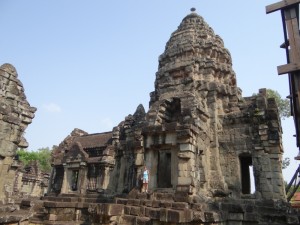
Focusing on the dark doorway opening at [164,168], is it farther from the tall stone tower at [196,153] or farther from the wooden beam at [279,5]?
the wooden beam at [279,5]

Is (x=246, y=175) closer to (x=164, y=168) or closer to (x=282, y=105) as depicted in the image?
(x=164, y=168)

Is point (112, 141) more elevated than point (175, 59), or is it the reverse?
point (175, 59)

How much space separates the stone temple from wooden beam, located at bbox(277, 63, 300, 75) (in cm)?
392

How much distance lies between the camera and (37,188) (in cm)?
2528

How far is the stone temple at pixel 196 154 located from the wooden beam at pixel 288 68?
3.92 meters

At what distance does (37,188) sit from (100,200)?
1532cm

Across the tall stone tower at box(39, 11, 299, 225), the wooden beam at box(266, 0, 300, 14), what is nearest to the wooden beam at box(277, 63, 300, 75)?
the wooden beam at box(266, 0, 300, 14)

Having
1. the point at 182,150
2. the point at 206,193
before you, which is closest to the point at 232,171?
the point at 206,193

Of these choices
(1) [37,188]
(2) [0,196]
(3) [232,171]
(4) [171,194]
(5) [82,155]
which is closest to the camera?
(2) [0,196]

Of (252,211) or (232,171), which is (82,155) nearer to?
A: (232,171)

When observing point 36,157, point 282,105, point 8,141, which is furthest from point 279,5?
point 36,157

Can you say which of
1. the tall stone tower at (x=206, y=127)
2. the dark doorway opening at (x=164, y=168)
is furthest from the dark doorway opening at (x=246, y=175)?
the dark doorway opening at (x=164, y=168)

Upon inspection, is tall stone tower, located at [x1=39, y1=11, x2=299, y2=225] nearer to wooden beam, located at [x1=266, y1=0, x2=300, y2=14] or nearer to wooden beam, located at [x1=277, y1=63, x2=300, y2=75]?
wooden beam, located at [x1=277, y1=63, x2=300, y2=75]

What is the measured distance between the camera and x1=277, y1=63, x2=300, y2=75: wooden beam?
17.0 ft
